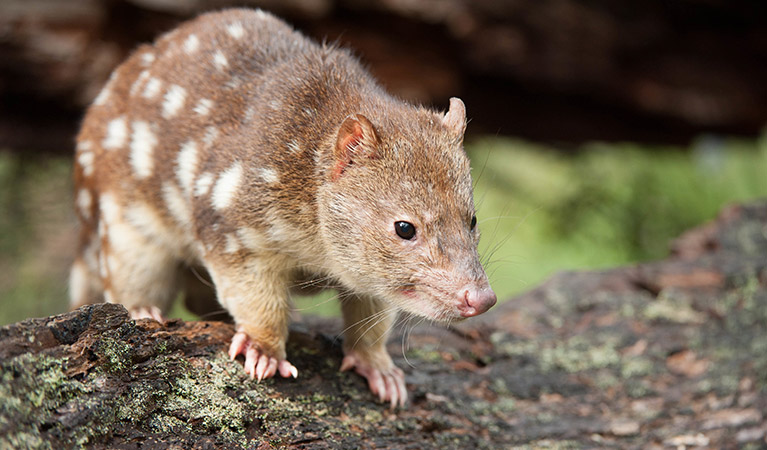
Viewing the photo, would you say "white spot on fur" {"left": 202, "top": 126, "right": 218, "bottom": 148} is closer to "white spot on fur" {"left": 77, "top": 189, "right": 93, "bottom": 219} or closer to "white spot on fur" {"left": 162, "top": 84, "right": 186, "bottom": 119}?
"white spot on fur" {"left": 162, "top": 84, "right": 186, "bottom": 119}

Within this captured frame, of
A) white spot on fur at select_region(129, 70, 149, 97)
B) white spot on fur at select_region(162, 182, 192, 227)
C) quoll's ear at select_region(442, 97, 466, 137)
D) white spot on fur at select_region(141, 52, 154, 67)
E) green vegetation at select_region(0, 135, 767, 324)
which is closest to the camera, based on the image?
quoll's ear at select_region(442, 97, 466, 137)

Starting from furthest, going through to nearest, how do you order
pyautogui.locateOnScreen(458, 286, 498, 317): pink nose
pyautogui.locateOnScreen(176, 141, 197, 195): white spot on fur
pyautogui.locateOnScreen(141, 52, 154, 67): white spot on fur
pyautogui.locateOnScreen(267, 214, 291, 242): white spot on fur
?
1. pyautogui.locateOnScreen(141, 52, 154, 67): white spot on fur
2. pyautogui.locateOnScreen(176, 141, 197, 195): white spot on fur
3. pyautogui.locateOnScreen(267, 214, 291, 242): white spot on fur
4. pyautogui.locateOnScreen(458, 286, 498, 317): pink nose

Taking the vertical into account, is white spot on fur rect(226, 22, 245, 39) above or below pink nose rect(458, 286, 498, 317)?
above

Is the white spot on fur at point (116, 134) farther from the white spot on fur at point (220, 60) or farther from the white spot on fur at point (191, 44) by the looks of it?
the white spot on fur at point (220, 60)

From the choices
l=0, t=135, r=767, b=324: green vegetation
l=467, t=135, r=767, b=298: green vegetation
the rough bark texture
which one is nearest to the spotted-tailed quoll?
the rough bark texture

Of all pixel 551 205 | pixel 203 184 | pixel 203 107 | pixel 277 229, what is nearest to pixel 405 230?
pixel 277 229

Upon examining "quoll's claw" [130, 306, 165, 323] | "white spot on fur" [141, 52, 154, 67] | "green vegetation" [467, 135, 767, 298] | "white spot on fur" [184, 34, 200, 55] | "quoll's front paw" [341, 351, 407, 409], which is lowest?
"quoll's claw" [130, 306, 165, 323]

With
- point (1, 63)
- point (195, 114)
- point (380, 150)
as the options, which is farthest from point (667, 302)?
point (1, 63)
